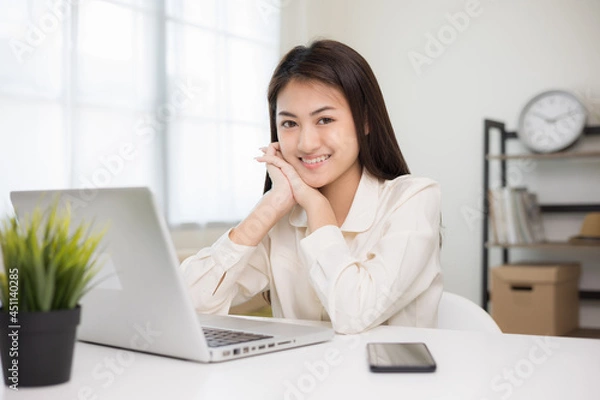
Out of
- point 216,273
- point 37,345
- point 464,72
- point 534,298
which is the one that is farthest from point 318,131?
point 464,72

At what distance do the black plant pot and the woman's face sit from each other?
935mm

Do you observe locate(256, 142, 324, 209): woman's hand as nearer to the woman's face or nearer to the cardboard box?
the woman's face

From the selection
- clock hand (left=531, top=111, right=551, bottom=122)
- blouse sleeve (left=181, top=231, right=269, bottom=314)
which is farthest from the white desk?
clock hand (left=531, top=111, right=551, bottom=122)

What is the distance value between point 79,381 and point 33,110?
84.7 inches

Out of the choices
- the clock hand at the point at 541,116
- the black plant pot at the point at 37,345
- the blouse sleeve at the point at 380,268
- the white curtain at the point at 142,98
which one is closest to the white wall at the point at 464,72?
the clock hand at the point at 541,116

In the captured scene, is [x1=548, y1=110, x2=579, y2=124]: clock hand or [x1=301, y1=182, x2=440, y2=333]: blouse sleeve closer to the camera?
[x1=301, y1=182, x2=440, y2=333]: blouse sleeve

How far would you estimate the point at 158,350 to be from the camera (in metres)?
0.95

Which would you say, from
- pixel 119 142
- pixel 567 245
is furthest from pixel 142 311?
pixel 567 245

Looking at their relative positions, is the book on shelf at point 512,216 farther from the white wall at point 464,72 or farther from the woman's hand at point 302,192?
the woman's hand at point 302,192

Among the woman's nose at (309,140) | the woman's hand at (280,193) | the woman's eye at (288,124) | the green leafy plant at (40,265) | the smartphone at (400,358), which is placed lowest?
the smartphone at (400,358)

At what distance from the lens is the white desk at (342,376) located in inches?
29.9

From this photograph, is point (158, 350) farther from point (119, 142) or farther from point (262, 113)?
point (262, 113)

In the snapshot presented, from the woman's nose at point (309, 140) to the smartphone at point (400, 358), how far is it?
2.40ft

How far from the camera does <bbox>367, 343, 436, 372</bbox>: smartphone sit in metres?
0.84
